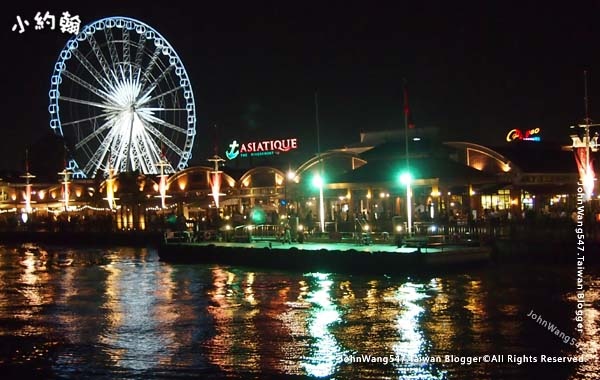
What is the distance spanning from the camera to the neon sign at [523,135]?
54750 mm

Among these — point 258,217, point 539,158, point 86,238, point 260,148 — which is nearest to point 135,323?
point 258,217

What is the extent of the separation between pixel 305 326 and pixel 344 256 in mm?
10835

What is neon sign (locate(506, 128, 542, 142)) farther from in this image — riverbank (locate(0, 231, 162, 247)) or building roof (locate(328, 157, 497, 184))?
riverbank (locate(0, 231, 162, 247))

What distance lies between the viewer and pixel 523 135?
5547 centimetres

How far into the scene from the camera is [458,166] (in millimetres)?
35188

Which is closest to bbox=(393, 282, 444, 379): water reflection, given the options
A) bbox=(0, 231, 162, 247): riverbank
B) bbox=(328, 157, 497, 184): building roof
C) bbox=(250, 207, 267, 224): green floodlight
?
bbox=(328, 157, 497, 184): building roof

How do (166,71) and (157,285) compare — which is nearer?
(157,285)

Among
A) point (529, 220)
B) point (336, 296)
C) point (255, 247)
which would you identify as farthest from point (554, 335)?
point (255, 247)

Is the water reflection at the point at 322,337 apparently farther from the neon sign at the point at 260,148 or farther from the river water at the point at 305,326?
the neon sign at the point at 260,148

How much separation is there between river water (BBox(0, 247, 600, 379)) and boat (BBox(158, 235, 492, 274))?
2.26 ft

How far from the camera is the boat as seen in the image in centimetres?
2742

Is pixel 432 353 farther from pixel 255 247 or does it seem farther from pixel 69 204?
pixel 69 204

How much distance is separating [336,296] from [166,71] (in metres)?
32.7

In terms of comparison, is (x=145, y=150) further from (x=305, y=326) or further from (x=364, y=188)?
(x=305, y=326)
